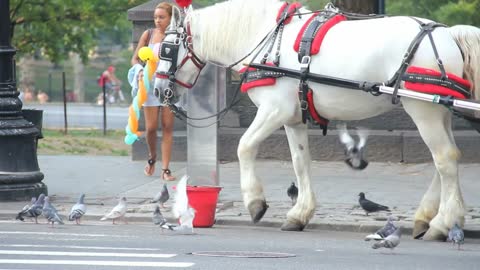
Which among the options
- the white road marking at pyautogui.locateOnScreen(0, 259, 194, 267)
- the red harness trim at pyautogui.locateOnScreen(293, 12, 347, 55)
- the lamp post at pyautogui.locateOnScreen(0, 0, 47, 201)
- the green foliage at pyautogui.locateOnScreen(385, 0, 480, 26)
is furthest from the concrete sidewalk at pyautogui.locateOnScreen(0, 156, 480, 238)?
the green foliage at pyautogui.locateOnScreen(385, 0, 480, 26)

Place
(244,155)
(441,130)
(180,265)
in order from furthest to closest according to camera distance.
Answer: (244,155)
(441,130)
(180,265)

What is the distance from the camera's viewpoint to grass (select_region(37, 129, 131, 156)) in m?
20.9

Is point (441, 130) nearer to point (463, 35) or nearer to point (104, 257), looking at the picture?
point (463, 35)

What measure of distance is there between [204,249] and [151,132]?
539 centimetres

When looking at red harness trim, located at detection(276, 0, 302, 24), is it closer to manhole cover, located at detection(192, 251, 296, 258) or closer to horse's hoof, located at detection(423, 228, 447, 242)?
horse's hoof, located at detection(423, 228, 447, 242)

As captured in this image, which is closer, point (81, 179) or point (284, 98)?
point (284, 98)

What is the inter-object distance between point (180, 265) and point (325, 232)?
2983 mm

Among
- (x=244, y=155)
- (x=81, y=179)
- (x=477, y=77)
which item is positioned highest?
(x=477, y=77)

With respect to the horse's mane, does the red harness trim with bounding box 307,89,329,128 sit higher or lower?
lower

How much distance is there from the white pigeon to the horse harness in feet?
3.91

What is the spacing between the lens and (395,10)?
27062mm

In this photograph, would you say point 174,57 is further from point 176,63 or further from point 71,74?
point 71,74

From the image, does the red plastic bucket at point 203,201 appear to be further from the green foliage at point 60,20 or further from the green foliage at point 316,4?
the green foliage at point 60,20

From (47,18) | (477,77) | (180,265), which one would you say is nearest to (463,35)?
(477,77)
